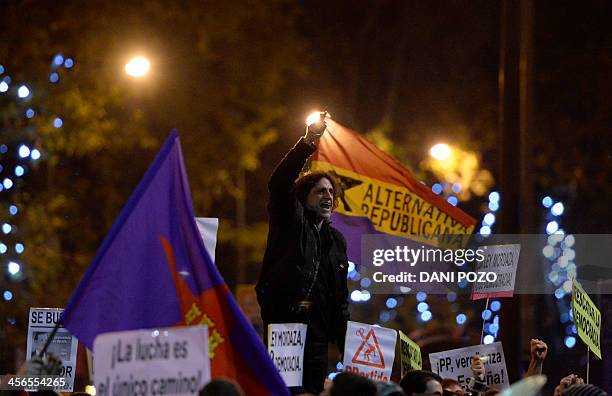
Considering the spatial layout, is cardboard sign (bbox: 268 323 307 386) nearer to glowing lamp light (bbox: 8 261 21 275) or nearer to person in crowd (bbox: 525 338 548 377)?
person in crowd (bbox: 525 338 548 377)

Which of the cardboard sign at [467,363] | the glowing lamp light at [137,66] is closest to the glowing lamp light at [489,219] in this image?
the glowing lamp light at [137,66]

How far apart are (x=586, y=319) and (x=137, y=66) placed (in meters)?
11.8

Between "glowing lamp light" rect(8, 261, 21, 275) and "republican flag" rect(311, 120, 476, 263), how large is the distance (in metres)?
9.01

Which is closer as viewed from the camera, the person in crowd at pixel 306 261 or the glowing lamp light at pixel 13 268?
the person in crowd at pixel 306 261

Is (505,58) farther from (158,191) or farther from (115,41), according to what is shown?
(115,41)

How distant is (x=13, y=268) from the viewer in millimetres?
19266

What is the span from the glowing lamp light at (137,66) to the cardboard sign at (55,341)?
1093 cm

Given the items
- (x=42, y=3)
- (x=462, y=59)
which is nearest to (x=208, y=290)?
(x=42, y=3)

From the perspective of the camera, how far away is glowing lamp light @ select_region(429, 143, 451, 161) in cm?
2311

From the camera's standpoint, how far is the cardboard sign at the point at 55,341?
887 cm

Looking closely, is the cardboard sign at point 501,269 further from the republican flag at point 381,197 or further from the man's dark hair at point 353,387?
the man's dark hair at point 353,387

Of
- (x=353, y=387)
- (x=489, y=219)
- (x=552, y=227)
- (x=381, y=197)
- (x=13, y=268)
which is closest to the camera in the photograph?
(x=353, y=387)

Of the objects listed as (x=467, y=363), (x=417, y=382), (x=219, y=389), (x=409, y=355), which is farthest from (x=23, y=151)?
(x=219, y=389)

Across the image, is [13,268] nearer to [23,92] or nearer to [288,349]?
[23,92]
